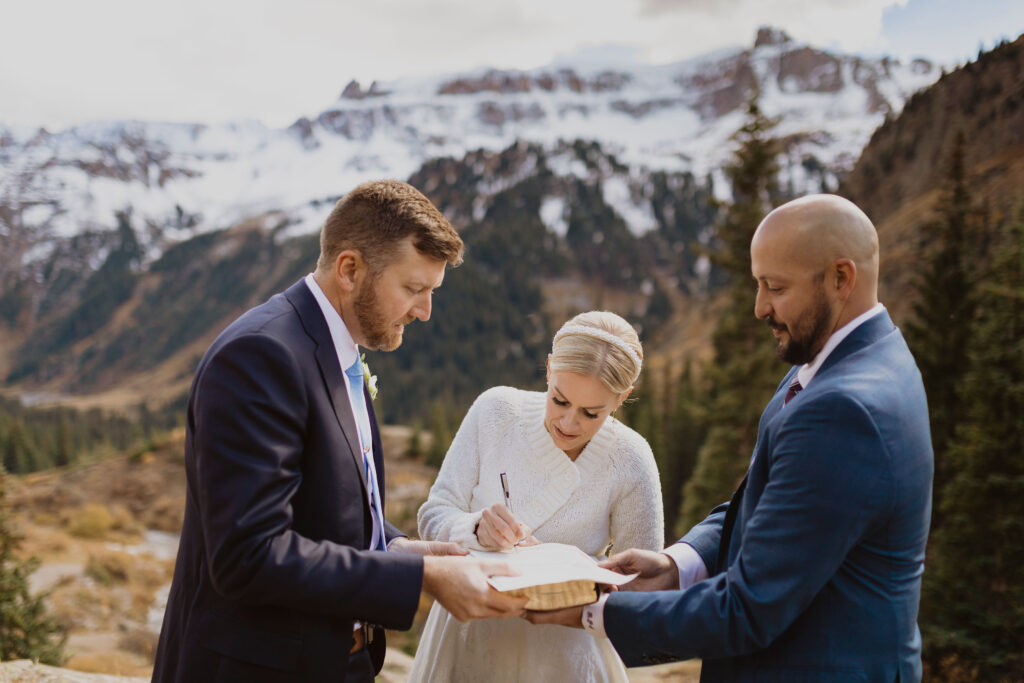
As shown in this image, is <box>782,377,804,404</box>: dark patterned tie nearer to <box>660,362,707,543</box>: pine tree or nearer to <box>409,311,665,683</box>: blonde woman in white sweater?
<box>409,311,665,683</box>: blonde woman in white sweater

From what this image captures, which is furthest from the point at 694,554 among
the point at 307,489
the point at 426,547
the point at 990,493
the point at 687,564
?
the point at 990,493

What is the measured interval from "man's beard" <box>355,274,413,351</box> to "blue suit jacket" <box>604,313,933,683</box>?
167cm

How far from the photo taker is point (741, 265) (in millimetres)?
22484

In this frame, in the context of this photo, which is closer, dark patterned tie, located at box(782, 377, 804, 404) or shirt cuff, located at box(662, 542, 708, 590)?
dark patterned tie, located at box(782, 377, 804, 404)

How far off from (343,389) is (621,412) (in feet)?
164

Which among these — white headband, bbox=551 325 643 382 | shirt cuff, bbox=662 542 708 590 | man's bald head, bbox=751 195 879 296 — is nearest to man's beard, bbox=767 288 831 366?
man's bald head, bbox=751 195 879 296

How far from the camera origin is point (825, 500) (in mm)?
2545

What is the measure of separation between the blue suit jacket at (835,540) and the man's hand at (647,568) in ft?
2.02

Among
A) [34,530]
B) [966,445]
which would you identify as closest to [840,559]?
[966,445]

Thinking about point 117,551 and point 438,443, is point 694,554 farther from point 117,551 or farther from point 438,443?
point 438,443

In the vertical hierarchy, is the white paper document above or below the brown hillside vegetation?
below

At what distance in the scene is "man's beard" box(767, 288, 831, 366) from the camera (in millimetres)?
2857

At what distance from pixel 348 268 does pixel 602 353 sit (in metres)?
1.44

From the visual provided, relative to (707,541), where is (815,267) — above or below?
above
